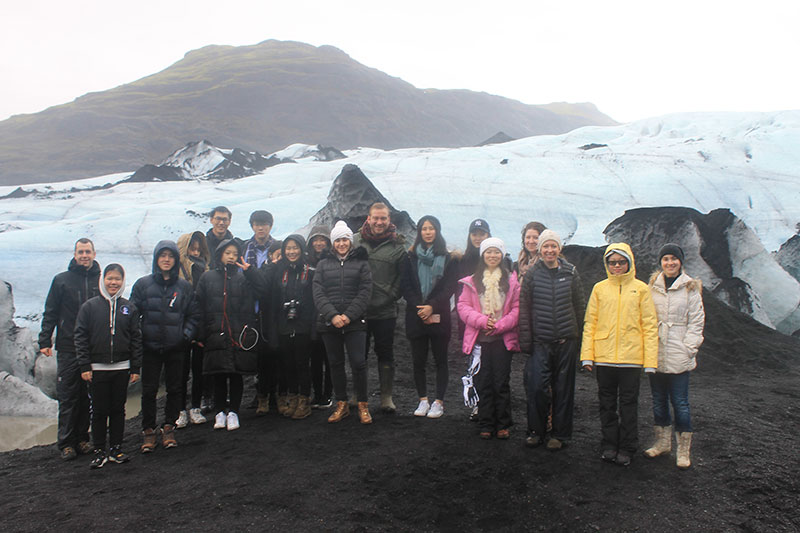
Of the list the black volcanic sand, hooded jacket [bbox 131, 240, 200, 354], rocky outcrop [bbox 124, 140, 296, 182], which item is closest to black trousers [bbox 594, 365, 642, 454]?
the black volcanic sand

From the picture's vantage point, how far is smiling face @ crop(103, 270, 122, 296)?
13.8ft

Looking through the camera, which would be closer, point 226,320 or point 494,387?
point 494,387

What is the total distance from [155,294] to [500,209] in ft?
31.4

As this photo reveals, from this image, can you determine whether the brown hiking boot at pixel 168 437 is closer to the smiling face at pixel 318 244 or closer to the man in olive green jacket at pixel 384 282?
the man in olive green jacket at pixel 384 282

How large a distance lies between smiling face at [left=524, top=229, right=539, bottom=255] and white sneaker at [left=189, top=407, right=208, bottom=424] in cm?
339

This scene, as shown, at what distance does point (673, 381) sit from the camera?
385 cm

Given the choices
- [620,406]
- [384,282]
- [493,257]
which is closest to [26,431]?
[384,282]

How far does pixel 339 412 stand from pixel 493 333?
1536 mm

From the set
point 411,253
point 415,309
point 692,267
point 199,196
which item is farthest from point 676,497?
point 199,196

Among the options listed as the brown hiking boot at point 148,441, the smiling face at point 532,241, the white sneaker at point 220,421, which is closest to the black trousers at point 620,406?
the smiling face at point 532,241

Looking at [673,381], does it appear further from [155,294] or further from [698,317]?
[155,294]

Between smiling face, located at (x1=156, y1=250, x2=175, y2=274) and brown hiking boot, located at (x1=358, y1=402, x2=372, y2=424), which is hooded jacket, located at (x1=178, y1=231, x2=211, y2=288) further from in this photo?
brown hiking boot, located at (x1=358, y1=402, x2=372, y2=424)

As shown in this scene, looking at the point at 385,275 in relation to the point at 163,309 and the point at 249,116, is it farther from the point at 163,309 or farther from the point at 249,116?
the point at 249,116

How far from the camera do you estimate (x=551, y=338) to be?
4004mm
